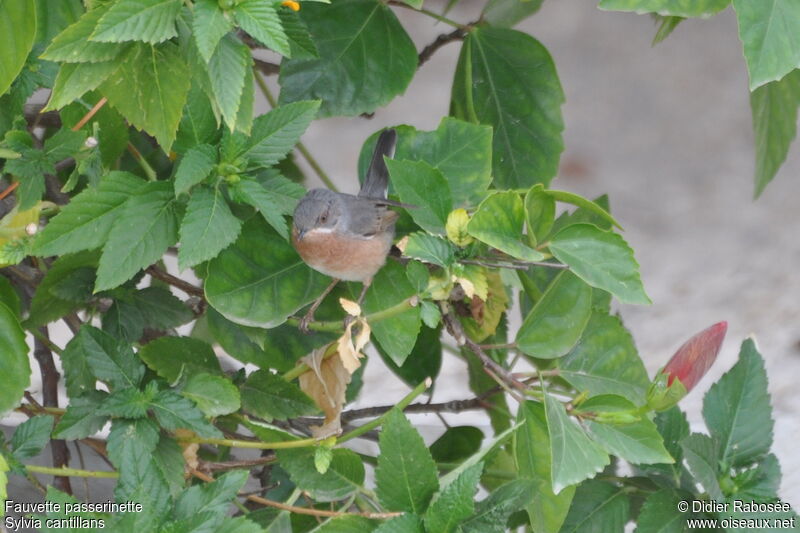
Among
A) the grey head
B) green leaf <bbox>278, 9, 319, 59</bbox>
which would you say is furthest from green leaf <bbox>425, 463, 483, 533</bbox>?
green leaf <bbox>278, 9, 319, 59</bbox>

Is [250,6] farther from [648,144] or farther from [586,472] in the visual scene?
[648,144]

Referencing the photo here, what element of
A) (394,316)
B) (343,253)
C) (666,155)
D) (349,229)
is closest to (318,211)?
(349,229)

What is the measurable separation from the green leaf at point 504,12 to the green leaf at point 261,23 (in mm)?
562

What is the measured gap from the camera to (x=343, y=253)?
1.23 m

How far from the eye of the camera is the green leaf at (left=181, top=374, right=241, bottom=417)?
44.4 inches

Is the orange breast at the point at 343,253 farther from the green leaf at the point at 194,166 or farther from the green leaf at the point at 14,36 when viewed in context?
the green leaf at the point at 14,36

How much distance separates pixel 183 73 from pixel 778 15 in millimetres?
578

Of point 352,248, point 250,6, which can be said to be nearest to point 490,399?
point 352,248

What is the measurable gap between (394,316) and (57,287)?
15.3 inches

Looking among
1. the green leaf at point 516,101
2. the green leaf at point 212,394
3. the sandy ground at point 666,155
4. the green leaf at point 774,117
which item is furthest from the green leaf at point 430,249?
the sandy ground at point 666,155

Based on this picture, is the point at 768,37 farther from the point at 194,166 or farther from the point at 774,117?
the point at 194,166

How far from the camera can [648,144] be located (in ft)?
9.65

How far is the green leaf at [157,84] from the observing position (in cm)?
105

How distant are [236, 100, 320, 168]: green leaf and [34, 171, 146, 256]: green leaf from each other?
12cm
